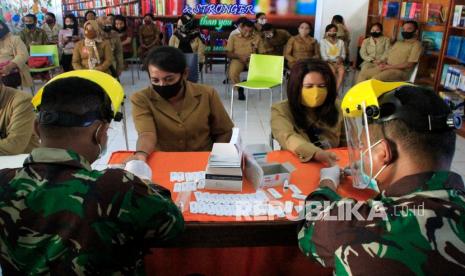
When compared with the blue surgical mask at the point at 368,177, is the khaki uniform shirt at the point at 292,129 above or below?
below

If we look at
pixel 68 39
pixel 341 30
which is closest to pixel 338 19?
pixel 341 30

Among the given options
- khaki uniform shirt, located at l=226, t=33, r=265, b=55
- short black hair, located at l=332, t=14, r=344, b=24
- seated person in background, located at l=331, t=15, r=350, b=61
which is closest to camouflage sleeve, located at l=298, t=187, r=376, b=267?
khaki uniform shirt, located at l=226, t=33, r=265, b=55

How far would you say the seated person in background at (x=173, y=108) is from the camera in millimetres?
2104

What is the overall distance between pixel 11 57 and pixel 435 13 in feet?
18.1

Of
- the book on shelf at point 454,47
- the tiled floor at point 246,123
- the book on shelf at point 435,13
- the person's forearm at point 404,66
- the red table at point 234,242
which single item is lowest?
the tiled floor at point 246,123

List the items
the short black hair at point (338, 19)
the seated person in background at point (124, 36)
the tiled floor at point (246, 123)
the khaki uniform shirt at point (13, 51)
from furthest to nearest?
the seated person in background at point (124, 36)
the short black hair at point (338, 19)
the khaki uniform shirt at point (13, 51)
the tiled floor at point (246, 123)

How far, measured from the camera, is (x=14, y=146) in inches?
85.6

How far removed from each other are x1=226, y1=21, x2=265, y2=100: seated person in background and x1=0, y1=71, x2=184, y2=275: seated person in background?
16.2 ft

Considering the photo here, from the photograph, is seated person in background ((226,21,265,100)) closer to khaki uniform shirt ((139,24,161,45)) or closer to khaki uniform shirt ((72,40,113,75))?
khaki uniform shirt ((72,40,113,75))

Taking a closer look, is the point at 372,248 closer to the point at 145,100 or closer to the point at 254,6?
the point at 145,100

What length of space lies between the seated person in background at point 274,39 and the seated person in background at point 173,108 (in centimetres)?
429

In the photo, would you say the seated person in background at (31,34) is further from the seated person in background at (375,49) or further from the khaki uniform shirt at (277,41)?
the seated person in background at (375,49)

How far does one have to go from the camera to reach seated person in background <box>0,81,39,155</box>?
2.19 meters

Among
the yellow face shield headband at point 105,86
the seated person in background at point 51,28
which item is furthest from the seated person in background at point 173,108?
the seated person in background at point 51,28
